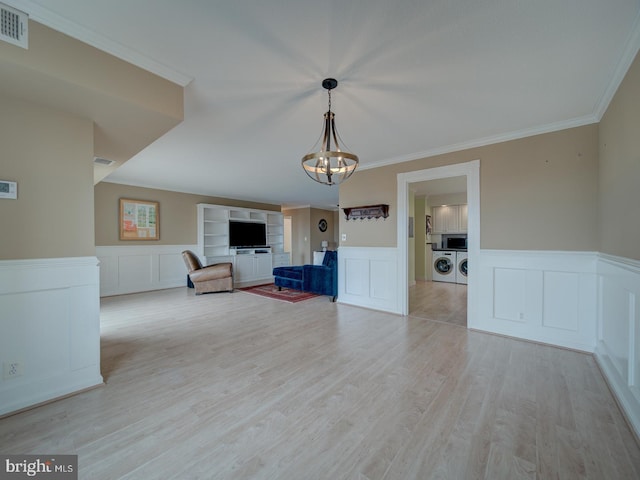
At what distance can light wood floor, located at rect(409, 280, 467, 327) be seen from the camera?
403cm

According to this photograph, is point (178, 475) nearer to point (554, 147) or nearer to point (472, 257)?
point (472, 257)

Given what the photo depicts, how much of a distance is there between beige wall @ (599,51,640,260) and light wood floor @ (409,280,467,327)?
196 cm

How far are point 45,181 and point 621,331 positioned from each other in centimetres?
443

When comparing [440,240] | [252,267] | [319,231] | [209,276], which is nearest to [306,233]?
[319,231]

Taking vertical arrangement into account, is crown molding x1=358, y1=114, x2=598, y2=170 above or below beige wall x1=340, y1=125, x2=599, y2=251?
above

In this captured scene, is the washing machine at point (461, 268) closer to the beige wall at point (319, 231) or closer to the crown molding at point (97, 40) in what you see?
the beige wall at point (319, 231)

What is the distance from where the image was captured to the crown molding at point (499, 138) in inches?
111

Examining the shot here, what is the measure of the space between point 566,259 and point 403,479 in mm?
2991

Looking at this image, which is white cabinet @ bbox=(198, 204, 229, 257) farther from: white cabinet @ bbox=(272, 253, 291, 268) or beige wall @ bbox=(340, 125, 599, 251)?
beige wall @ bbox=(340, 125, 599, 251)

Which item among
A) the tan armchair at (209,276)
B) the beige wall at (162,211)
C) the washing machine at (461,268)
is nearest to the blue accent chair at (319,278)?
the tan armchair at (209,276)

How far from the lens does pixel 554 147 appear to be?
298cm

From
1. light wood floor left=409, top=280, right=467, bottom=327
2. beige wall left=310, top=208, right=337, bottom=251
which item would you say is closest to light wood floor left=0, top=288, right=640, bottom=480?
light wood floor left=409, top=280, right=467, bottom=327

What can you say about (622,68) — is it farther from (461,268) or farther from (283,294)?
(461,268)

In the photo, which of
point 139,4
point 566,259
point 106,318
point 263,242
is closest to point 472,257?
point 566,259
